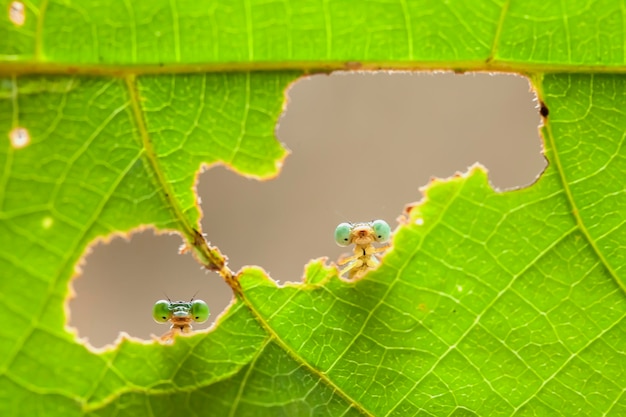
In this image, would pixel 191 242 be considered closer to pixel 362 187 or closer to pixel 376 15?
pixel 376 15

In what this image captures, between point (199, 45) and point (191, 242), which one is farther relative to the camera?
point (191, 242)

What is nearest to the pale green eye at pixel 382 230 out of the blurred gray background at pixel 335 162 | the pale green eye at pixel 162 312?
→ the pale green eye at pixel 162 312

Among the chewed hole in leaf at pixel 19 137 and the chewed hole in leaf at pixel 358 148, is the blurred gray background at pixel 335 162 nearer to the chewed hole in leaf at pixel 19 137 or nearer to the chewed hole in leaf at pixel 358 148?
the chewed hole in leaf at pixel 358 148

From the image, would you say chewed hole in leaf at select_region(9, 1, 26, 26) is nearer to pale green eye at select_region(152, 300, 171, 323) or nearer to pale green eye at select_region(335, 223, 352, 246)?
pale green eye at select_region(152, 300, 171, 323)

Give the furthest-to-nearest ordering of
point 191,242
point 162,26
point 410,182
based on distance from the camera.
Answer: point 410,182, point 191,242, point 162,26

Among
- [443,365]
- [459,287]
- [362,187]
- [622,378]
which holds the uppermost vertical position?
[362,187]

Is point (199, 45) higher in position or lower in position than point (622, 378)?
higher

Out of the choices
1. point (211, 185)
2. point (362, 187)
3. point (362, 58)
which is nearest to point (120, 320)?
point (211, 185)
